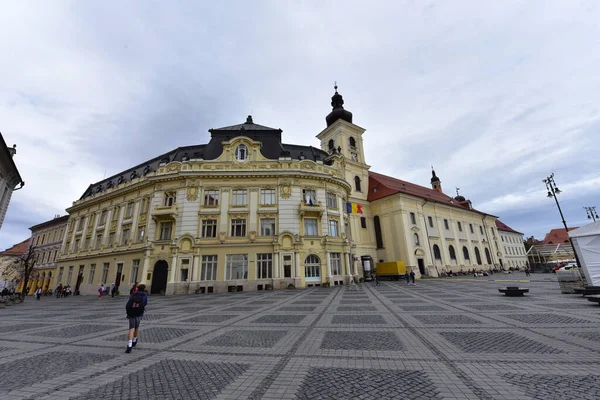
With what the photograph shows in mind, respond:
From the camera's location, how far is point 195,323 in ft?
32.7

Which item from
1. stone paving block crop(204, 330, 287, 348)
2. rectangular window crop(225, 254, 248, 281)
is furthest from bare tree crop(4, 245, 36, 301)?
stone paving block crop(204, 330, 287, 348)

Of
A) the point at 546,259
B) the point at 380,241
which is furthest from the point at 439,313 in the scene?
the point at 546,259

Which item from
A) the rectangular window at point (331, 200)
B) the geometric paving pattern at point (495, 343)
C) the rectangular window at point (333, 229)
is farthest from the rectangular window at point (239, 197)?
the geometric paving pattern at point (495, 343)

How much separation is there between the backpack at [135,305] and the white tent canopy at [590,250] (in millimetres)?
21507

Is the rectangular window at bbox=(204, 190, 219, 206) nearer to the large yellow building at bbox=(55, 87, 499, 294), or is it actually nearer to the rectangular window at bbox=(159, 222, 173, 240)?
the large yellow building at bbox=(55, 87, 499, 294)

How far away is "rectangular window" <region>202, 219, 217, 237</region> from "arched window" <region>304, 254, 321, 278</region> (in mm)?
9810

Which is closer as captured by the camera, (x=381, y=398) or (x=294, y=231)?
(x=381, y=398)

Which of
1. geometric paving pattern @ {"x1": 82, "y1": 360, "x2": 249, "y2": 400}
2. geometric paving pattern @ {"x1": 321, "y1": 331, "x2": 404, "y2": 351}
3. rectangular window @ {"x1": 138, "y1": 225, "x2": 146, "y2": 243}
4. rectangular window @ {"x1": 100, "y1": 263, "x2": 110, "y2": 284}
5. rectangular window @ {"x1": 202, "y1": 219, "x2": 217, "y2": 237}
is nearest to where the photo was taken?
geometric paving pattern @ {"x1": 82, "y1": 360, "x2": 249, "y2": 400}

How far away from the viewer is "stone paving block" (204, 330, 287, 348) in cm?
683

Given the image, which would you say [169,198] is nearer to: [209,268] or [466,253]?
[209,268]

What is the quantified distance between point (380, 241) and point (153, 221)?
3269cm

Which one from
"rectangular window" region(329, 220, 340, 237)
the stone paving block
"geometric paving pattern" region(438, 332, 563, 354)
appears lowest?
"geometric paving pattern" region(438, 332, 563, 354)

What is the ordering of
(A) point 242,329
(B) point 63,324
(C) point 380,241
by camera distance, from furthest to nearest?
(C) point 380,241
(B) point 63,324
(A) point 242,329

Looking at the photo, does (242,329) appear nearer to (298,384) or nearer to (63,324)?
(298,384)
